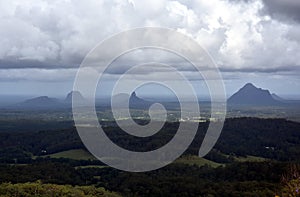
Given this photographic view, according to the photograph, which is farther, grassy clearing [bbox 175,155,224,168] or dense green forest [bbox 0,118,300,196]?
grassy clearing [bbox 175,155,224,168]

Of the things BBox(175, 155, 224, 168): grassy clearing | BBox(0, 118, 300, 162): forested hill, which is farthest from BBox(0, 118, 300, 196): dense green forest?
BBox(175, 155, 224, 168): grassy clearing

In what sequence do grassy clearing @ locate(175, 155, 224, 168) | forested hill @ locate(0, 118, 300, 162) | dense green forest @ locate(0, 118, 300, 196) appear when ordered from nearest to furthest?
1. dense green forest @ locate(0, 118, 300, 196)
2. grassy clearing @ locate(175, 155, 224, 168)
3. forested hill @ locate(0, 118, 300, 162)

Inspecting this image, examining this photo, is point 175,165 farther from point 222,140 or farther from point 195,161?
point 222,140

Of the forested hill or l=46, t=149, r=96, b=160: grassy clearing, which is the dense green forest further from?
l=46, t=149, r=96, b=160: grassy clearing

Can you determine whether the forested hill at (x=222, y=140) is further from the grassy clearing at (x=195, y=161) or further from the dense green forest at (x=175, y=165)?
the grassy clearing at (x=195, y=161)

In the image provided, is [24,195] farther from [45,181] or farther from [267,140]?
[267,140]

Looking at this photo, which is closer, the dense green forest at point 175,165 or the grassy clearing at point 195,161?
the dense green forest at point 175,165

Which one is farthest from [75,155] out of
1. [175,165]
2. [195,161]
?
[195,161]

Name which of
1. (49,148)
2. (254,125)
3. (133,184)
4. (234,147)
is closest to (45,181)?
(133,184)

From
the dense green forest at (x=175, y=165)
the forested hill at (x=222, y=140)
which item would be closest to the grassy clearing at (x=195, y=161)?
the dense green forest at (x=175, y=165)

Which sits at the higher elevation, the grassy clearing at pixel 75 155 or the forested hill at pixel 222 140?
the forested hill at pixel 222 140

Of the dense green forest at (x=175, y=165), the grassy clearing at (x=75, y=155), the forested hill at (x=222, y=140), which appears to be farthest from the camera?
the forested hill at (x=222, y=140)
